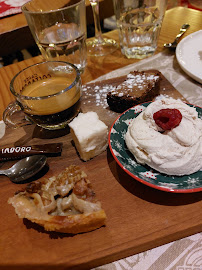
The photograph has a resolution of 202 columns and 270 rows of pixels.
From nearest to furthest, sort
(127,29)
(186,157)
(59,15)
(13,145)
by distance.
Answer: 1. (186,157)
2. (13,145)
3. (59,15)
4. (127,29)

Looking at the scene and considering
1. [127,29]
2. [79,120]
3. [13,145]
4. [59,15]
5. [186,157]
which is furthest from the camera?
[127,29]

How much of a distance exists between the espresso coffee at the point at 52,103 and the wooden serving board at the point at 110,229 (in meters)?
0.34

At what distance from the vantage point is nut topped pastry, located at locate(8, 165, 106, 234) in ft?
2.55

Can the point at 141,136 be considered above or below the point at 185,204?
above

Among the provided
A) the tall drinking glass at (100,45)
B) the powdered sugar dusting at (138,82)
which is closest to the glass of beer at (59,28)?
the tall drinking glass at (100,45)

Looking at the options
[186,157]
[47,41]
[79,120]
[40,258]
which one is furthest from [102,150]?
[47,41]

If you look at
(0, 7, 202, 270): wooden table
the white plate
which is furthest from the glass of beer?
(0, 7, 202, 270): wooden table

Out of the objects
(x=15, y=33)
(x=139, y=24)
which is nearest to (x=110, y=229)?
(x=139, y=24)

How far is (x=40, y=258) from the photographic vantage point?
2.50 feet

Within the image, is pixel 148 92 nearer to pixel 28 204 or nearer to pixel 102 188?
pixel 102 188

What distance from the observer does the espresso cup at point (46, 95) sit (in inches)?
43.3

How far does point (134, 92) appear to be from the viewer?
1.27m

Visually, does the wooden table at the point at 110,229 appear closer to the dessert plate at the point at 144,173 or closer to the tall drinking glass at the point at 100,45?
the dessert plate at the point at 144,173

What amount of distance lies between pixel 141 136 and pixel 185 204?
12.2 inches
